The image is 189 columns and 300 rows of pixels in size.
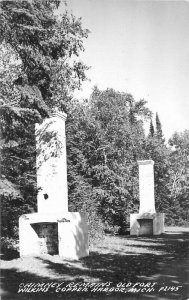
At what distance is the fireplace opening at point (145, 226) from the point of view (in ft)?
66.0

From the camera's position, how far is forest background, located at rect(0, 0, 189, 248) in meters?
10.7

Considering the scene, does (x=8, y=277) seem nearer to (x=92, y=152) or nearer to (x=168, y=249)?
(x=168, y=249)

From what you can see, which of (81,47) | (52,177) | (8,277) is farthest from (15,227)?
(81,47)

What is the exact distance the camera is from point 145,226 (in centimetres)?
2031

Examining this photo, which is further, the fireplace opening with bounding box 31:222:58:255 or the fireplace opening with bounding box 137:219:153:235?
the fireplace opening with bounding box 137:219:153:235

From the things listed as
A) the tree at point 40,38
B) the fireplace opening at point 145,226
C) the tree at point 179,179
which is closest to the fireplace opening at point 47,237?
the tree at point 40,38

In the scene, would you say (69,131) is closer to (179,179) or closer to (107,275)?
(107,275)

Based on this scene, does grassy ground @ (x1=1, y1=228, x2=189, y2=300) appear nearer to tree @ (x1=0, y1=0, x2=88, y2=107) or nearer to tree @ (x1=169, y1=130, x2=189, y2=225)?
tree @ (x1=0, y1=0, x2=88, y2=107)

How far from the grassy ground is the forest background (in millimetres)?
2017

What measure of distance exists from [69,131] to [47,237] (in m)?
11.5

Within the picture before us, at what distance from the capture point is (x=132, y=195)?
27.8m

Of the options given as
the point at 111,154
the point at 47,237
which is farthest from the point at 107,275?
the point at 111,154

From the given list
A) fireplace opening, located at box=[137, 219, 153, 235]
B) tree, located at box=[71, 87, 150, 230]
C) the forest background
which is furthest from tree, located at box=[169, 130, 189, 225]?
fireplace opening, located at box=[137, 219, 153, 235]

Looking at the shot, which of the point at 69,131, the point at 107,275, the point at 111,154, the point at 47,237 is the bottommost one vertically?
the point at 107,275
